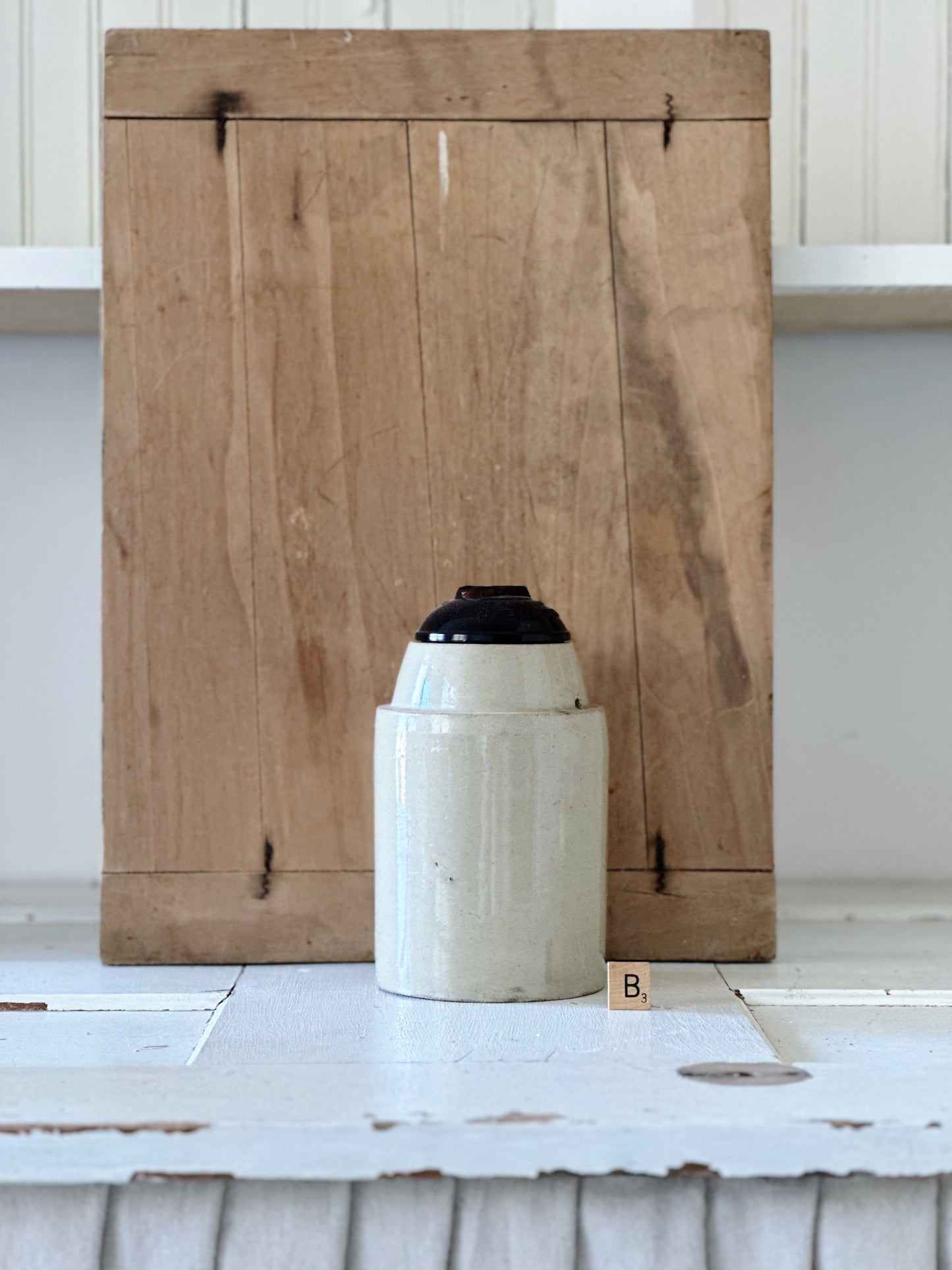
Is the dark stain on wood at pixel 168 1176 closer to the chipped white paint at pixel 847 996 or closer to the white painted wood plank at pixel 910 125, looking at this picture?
the chipped white paint at pixel 847 996

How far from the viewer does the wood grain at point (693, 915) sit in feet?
3.49

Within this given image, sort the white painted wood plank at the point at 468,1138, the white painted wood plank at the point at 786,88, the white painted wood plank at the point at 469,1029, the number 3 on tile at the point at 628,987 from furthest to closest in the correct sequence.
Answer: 1. the white painted wood plank at the point at 786,88
2. the number 3 on tile at the point at 628,987
3. the white painted wood plank at the point at 469,1029
4. the white painted wood plank at the point at 468,1138

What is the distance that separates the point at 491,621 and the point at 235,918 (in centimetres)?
35

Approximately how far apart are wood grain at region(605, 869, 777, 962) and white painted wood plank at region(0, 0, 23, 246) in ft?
2.84

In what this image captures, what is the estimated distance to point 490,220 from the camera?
1059 millimetres

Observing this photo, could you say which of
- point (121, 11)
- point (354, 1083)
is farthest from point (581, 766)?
point (121, 11)

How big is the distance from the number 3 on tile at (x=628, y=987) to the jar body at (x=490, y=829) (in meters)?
0.03

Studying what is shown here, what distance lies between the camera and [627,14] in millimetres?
1089

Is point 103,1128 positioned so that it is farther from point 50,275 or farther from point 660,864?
point 50,275

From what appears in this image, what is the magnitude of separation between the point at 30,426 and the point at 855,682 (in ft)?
2.88

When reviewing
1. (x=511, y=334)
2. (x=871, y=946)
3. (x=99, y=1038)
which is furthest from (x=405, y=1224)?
(x=511, y=334)

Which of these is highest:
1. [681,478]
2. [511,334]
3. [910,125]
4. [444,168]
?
[910,125]

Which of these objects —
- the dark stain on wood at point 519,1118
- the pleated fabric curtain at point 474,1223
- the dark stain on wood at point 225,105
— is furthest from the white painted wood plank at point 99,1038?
the dark stain on wood at point 225,105

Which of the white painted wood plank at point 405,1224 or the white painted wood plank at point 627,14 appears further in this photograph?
the white painted wood plank at point 627,14
